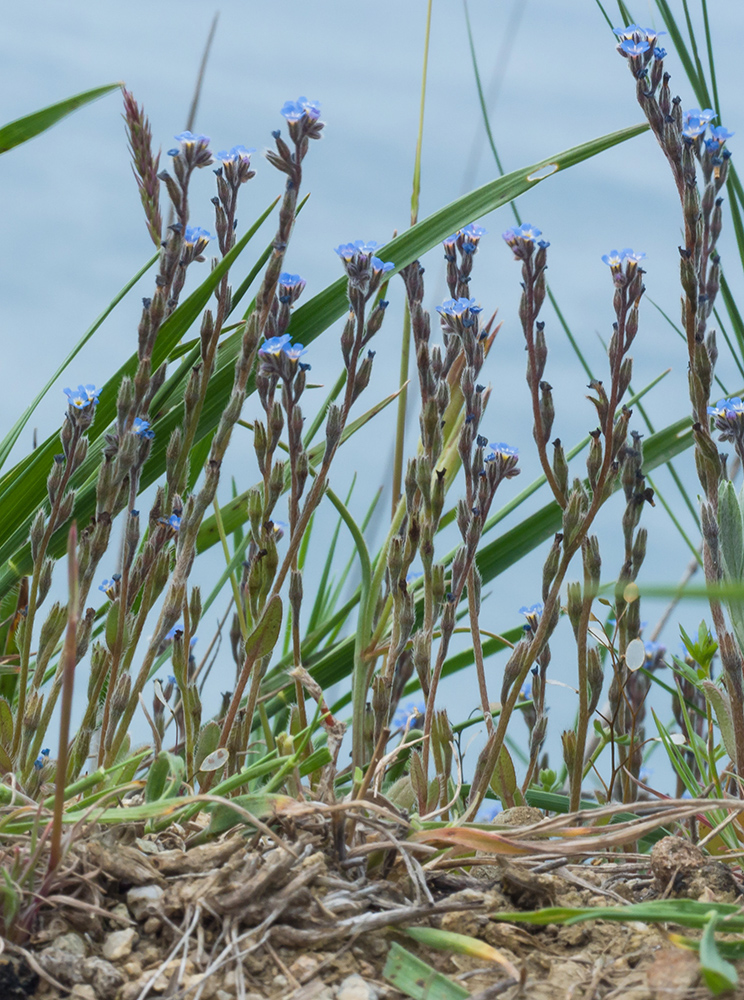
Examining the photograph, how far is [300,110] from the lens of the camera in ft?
4.64

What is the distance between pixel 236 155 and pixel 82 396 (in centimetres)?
43

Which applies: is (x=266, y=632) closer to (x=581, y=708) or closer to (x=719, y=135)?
(x=581, y=708)

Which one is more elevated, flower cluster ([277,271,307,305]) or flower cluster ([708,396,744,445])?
flower cluster ([277,271,307,305])

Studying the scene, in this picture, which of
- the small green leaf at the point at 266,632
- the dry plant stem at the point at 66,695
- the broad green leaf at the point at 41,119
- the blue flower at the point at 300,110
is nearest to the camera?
the dry plant stem at the point at 66,695

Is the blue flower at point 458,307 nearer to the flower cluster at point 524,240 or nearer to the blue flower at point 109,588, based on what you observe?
the flower cluster at point 524,240

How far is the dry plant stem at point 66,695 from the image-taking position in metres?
0.67

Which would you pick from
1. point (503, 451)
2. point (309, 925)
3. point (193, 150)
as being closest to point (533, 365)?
point (503, 451)

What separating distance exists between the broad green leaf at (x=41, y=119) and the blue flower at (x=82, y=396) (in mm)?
641

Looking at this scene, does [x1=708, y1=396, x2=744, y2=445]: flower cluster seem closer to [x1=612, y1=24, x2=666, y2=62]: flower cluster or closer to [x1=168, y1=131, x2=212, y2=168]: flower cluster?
[x1=612, y1=24, x2=666, y2=62]: flower cluster

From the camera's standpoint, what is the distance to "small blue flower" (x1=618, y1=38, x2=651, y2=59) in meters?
1.42

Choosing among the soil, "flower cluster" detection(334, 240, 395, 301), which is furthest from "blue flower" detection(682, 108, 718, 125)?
the soil

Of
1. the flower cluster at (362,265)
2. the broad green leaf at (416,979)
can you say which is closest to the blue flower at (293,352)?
the flower cluster at (362,265)

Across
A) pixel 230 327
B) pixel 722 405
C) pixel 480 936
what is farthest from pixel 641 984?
pixel 230 327

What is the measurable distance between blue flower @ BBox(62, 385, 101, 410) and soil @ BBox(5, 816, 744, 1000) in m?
0.65
